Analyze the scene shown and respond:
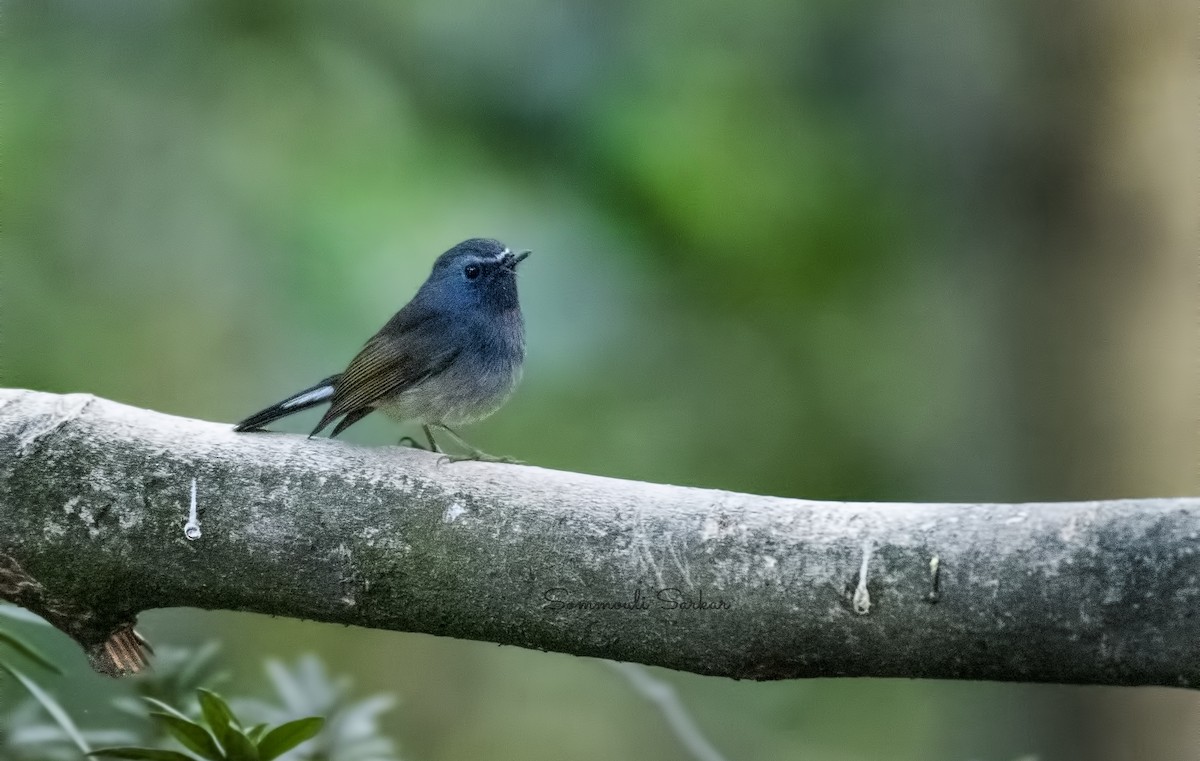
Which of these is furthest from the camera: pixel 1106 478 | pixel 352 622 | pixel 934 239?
pixel 934 239

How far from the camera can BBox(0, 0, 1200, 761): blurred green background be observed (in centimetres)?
519

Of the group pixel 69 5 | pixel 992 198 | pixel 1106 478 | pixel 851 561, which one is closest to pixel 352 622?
pixel 851 561

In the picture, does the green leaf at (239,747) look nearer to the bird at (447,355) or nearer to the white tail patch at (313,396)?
the white tail patch at (313,396)

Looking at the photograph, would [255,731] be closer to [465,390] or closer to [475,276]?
[465,390]

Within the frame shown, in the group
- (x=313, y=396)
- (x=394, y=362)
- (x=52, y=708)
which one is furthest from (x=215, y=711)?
(x=394, y=362)

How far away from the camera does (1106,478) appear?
16.4 feet

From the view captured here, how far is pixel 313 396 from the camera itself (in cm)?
387

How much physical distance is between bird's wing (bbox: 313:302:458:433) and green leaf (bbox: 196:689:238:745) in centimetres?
160

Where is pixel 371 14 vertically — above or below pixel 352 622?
above

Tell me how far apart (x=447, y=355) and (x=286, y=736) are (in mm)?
1903

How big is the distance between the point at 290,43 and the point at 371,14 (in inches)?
17.7

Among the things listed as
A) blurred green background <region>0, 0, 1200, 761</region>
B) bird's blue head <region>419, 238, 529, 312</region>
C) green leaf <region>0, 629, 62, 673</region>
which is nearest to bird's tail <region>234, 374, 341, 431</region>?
bird's blue head <region>419, 238, 529, 312</region>

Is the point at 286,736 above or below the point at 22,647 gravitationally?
below

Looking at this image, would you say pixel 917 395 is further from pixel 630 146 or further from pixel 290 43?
pixel 290 43
